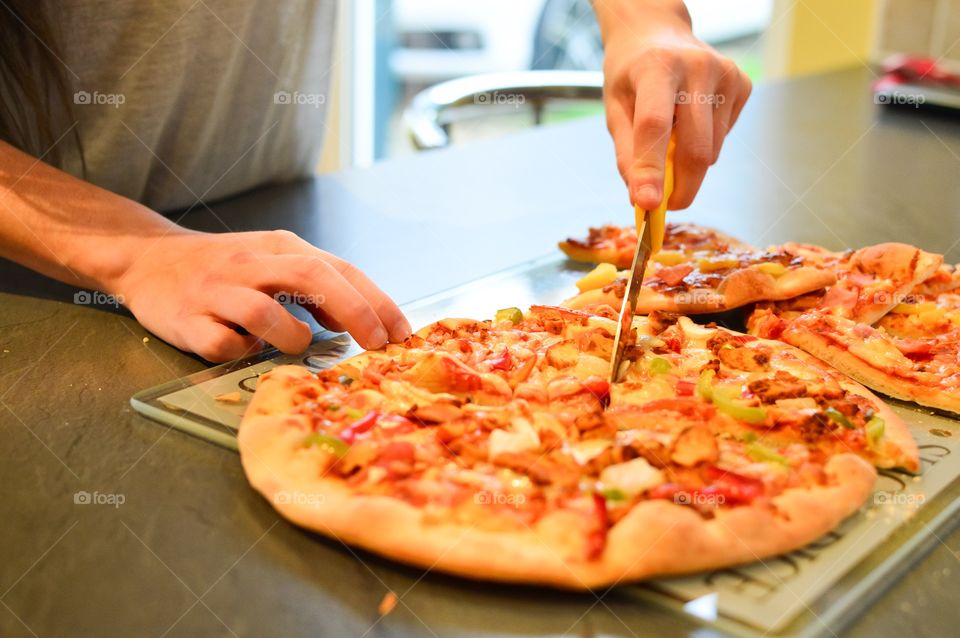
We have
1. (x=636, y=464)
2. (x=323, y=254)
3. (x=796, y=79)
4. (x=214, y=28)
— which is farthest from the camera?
(x=796, y=79)

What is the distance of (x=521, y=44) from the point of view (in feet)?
21.6

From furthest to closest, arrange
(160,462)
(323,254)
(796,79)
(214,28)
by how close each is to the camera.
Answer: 1. (796,79)
2. (214,28)
3. (323,254)
4. (160,462)

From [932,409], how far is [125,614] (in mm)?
Answer: 965

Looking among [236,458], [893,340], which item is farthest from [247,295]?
[893,340]

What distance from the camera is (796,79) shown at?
11.4ft

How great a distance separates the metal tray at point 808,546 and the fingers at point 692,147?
1.37 ft

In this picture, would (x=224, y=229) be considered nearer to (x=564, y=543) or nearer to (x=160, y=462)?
(x=160, y=462)

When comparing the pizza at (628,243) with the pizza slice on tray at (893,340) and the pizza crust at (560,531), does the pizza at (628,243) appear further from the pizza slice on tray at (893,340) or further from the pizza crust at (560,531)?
the pizza crust at (560,531)

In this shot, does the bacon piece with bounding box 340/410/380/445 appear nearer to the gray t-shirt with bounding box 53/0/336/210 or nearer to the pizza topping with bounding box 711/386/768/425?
the pizza topping with bounding box 711/386/768/425

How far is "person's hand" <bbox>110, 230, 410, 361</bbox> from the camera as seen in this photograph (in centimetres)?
138

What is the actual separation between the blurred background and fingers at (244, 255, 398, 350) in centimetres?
154

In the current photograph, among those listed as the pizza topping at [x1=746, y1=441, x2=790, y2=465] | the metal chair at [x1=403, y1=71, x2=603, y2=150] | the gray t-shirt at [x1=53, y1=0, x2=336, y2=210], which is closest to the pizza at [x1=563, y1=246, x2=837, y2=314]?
the pizza topping at [x1=746, y1=441, x2=790, y2=465]

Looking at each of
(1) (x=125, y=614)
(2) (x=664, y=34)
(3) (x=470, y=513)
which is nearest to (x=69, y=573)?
(1) (x=125, y=614)

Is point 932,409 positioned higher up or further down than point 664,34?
further down
